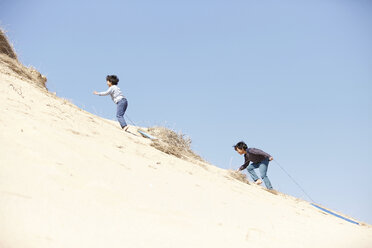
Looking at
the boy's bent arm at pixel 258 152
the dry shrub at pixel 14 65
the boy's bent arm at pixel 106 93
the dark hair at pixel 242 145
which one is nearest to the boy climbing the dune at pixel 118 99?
the boy's bent arm at pixel 106 93

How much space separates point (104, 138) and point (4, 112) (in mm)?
1563

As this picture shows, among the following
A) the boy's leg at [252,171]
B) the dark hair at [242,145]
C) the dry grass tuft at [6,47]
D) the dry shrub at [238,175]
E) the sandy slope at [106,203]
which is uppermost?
the dry grass tuft at [6,47]

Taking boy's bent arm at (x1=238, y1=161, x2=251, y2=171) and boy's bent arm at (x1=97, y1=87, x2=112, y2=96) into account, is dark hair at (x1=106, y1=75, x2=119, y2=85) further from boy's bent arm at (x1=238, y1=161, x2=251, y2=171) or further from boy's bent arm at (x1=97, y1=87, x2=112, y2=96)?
boy's bent arm at (x1=238, y1=161, x2=251, y2=171)

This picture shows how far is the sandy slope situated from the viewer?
2338 millimetres

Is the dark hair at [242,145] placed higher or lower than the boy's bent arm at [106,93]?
higher

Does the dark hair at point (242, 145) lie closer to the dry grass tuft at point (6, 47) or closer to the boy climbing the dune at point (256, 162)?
the boy climbing the dune at point (256, 162)

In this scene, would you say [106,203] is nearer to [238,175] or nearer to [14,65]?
[238,175]

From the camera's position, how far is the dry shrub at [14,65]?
8227mm

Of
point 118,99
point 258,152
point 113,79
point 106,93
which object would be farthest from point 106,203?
point 258,152

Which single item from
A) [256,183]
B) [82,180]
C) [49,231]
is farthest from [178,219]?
[256,183]

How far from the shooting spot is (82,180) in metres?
3.09

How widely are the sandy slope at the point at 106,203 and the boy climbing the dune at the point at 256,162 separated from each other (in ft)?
10.9

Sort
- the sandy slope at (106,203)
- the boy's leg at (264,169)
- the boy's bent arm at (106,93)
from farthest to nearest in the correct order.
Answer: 1. the boy's leg at (264,169)
2. the boy's bent arm at (106,93)
3. the sandy slope at (106,203)

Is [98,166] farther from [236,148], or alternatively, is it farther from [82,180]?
[236,148]
